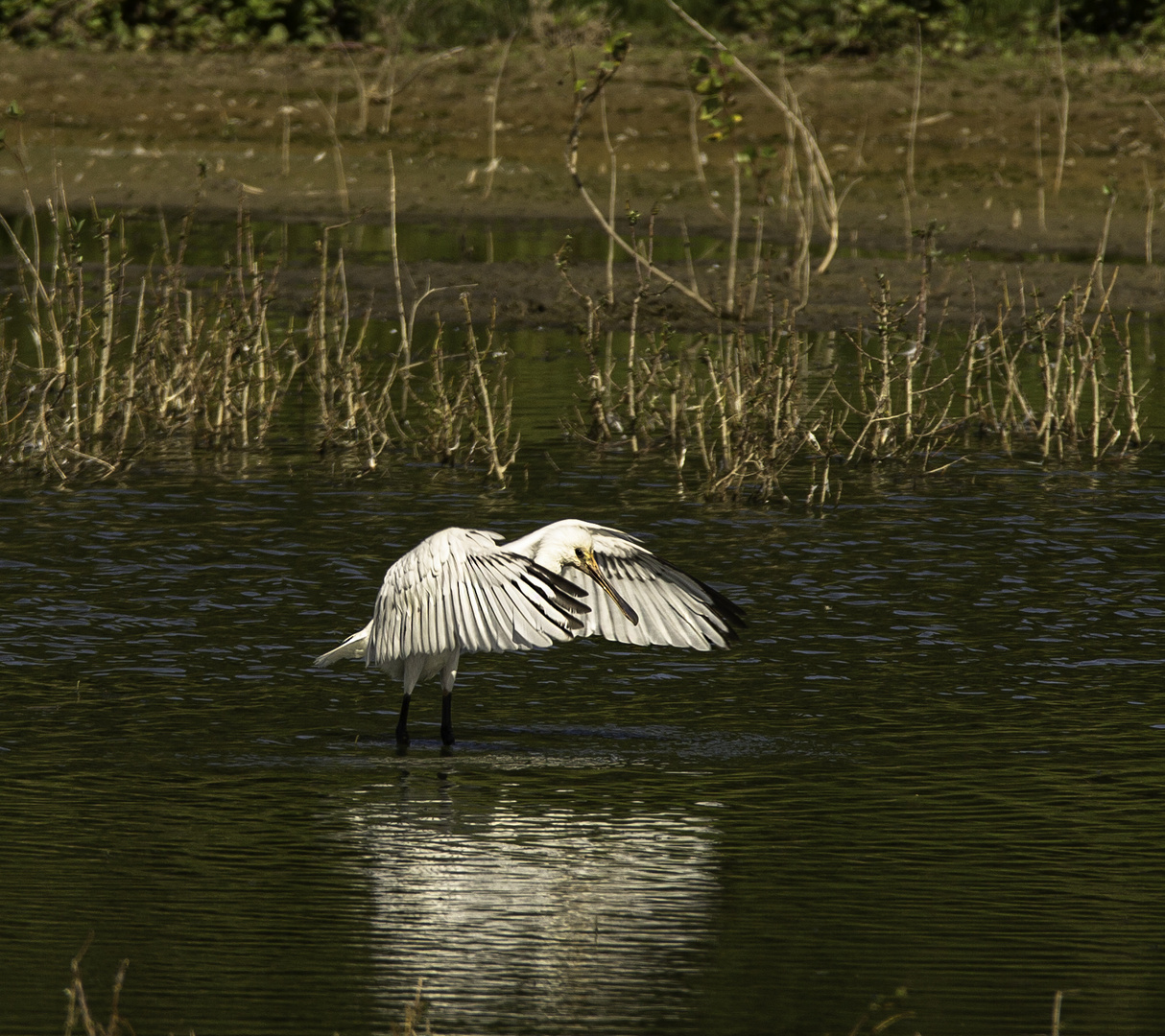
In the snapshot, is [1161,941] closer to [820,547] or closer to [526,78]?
[820,547]

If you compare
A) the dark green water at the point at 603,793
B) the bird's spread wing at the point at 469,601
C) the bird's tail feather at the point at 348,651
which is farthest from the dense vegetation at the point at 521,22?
the bird's spread wing at the point at 469,601

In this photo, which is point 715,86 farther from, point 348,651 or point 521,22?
point 521,22

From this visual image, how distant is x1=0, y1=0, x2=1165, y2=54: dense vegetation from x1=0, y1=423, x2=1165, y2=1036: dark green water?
67.5ft

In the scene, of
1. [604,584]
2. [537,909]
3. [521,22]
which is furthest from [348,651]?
[521,22]

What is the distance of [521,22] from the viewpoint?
31.3 meters

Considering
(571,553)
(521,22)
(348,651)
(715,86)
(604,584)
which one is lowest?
(348,651)

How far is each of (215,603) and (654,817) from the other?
371cm

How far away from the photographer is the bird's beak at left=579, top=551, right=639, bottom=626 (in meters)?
7.99

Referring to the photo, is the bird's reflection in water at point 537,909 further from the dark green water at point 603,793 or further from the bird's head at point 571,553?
the bird's head at point 571,553

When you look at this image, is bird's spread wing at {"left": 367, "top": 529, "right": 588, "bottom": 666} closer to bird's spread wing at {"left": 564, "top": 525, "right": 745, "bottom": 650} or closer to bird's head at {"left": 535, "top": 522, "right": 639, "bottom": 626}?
bird's head at {"left": 535, "top": 522, "right": 639, "bottom": 626}

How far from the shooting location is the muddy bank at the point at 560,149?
23516mm

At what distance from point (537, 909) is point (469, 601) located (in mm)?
1490

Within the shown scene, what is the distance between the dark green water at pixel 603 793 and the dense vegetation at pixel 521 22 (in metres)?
20.6

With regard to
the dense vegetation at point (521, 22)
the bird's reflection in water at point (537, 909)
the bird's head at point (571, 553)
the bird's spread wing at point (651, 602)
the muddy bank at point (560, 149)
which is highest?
the dense vegetation at point (521, 22)
